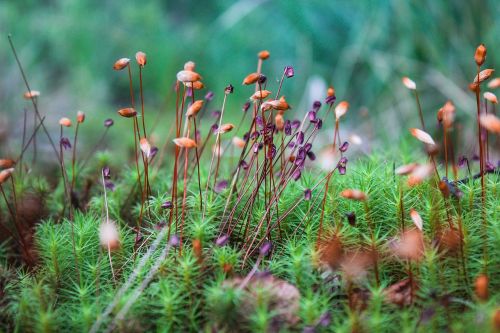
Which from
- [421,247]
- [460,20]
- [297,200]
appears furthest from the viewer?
[460,20]

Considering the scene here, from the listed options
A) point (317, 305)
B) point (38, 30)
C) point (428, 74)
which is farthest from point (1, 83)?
point (317, 305)

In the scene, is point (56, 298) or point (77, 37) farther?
point (77, 37)

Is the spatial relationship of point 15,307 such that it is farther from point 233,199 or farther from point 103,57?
point 103,57

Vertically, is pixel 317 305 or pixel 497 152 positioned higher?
pixel 497 152

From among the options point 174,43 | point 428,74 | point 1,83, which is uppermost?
point 174,43

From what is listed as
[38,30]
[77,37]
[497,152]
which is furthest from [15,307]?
[38,30]

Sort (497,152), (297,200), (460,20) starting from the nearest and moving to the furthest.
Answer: (297,200)
(497,152)
(460,20)
